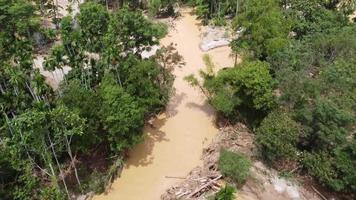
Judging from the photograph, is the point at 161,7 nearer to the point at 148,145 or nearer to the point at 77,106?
the point at 148,145

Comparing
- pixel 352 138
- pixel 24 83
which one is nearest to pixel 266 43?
pixel 352 138

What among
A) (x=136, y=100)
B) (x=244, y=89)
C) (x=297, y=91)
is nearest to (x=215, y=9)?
(x=244, y=89)

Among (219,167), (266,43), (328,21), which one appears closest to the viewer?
(219,167)

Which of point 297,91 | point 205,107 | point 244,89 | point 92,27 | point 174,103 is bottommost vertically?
point 205,107

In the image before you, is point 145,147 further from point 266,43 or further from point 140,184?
point 266,43

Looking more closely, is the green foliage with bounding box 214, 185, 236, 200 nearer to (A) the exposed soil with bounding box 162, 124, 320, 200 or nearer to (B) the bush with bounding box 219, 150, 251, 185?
(A) the exposed soil with bounding box 162, 124, 320, 200

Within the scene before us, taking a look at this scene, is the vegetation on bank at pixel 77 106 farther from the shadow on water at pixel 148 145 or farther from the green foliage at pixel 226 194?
the green foliage at pixel 226 194
